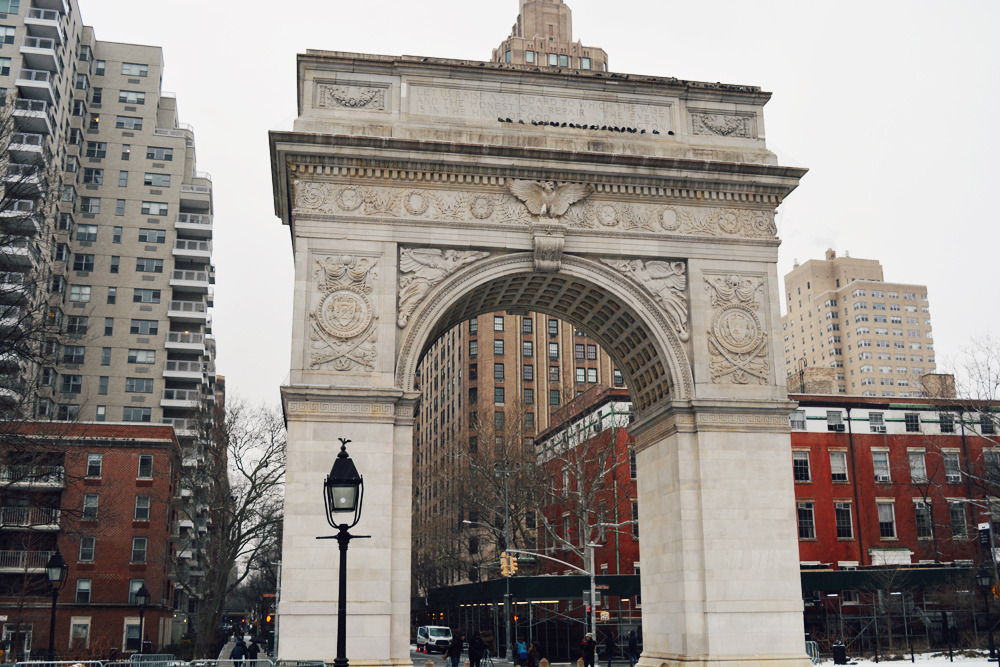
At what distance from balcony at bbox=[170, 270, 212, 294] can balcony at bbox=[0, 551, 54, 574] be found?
32.1 metres

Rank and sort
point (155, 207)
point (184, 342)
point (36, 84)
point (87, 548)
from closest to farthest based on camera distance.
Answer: point (87, 548) < point (36, 84) < point (184, 342) < point (155, 207)

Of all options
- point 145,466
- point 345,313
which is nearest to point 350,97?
point 345,313

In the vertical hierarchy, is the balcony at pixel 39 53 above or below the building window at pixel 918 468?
above

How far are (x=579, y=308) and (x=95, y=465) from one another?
1478 inches

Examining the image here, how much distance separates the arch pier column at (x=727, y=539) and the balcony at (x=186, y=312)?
60379 mm

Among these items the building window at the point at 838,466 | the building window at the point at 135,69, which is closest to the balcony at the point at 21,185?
the building window at the point at 838,466

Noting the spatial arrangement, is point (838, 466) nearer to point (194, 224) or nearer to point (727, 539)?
point (727, 539)

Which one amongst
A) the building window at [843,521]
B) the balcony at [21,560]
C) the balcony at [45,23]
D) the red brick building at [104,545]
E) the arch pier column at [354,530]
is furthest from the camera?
the balcony at [45,23]

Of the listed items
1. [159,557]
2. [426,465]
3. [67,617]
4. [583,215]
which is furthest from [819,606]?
[426,465]

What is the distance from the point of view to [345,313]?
92.3 ft

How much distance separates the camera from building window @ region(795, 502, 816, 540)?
56.8 meters

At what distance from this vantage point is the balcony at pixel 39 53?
73.9 metres

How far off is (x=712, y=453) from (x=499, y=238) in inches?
363

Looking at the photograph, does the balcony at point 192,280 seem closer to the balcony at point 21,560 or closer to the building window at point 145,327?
the building window at point 145,327
